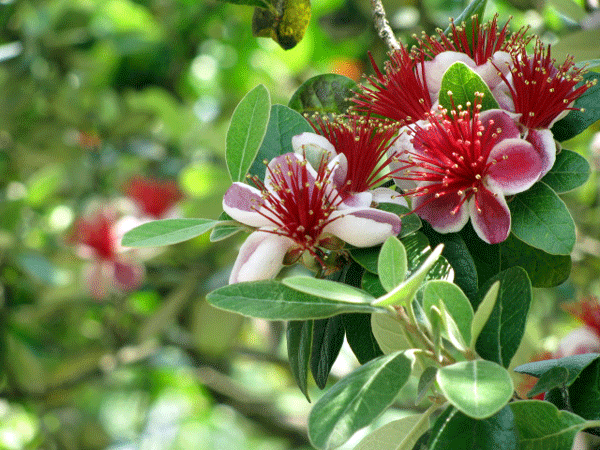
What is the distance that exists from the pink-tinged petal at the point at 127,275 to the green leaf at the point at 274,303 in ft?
4.61

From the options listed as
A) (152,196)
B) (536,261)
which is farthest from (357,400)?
(152,196)

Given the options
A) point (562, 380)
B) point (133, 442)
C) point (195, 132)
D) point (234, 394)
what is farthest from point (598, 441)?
point (133, 442)

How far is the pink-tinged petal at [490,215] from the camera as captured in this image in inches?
25.6

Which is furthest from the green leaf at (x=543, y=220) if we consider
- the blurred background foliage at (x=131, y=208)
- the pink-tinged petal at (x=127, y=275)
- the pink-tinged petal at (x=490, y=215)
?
the pink-tinged petal at (x=127, y=275)

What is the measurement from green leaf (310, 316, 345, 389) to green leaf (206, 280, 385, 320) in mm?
142

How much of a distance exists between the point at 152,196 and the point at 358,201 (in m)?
1.48

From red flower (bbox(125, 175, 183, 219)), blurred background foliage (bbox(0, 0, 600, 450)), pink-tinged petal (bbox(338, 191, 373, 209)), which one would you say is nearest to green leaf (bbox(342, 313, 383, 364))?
pink-tinged petal (bbox(338, 191, 373, 209))

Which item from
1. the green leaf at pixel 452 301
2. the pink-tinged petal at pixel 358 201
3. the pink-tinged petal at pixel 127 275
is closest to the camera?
the green leaf at pixel 452 301

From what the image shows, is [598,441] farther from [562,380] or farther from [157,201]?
[157,201]

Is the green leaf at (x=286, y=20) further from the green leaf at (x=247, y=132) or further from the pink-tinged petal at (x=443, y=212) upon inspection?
the pink-tinged petal at (x=443, y=212)

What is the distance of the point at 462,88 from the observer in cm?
65

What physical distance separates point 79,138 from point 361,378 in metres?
2.13

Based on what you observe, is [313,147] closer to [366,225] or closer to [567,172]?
[366,225]

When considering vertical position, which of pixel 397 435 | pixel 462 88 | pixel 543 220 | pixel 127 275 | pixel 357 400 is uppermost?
pixel 462 88
